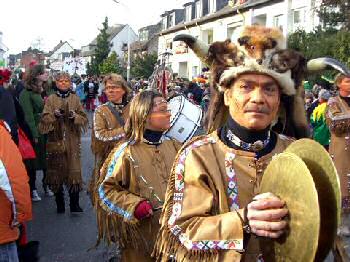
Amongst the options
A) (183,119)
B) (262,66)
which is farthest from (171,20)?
(262,66)

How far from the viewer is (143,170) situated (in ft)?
13.1

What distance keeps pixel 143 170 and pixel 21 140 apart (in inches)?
86.7

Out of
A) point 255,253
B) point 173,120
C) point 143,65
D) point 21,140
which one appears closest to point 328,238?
point 255,253

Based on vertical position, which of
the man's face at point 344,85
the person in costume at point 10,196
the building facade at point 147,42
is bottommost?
the person in costume at point 10,196

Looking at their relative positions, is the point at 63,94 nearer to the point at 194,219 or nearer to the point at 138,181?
the point at 138,181

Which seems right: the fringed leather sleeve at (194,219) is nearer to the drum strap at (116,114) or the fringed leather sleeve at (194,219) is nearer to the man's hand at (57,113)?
the drum strap at (116,114)

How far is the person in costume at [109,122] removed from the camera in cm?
632

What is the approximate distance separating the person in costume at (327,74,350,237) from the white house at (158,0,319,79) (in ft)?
40.6

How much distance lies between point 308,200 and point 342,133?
5.11 meters

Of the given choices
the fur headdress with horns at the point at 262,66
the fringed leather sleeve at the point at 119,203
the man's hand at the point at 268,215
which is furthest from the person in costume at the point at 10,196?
the man's hand at the point at 268,215

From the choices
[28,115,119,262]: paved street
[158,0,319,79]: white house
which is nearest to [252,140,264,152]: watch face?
[28,115,119,262]: paved street

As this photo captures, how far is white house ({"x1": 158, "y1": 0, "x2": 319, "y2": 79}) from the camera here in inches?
1124

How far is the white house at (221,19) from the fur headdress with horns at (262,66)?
53.2 feet

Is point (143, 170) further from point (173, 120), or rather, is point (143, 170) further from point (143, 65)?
point (143, 65)
